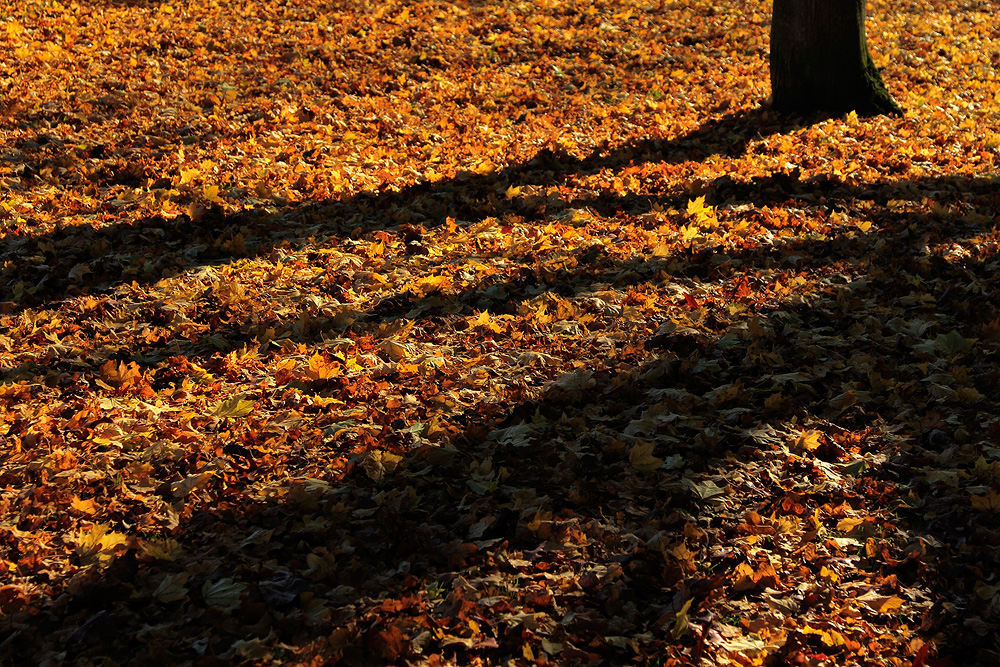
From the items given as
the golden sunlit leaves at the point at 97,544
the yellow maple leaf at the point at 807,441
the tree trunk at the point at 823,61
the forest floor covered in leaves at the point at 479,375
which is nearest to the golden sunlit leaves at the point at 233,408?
the forest floor covered in leaves at the point at 479,375

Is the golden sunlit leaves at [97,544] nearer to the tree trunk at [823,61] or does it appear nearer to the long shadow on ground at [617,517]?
the long shadow on ground at [617,517]

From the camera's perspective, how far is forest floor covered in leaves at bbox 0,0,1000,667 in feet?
9.98

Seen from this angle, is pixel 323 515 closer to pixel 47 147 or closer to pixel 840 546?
pixel 840 546

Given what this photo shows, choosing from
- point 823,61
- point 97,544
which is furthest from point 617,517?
point 823,61

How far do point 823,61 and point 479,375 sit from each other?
657cm

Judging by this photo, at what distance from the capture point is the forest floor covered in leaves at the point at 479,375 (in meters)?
3.04

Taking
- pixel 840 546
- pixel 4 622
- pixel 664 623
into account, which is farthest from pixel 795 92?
pixel 4 622

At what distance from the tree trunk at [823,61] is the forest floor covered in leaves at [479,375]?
37cm

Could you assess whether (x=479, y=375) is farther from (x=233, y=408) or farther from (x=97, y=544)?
(x=97, y=544)

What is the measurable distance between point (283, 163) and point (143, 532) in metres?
4.61

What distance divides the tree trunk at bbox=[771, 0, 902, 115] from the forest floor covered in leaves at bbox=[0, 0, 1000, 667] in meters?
0.37

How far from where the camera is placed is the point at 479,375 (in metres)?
4.55

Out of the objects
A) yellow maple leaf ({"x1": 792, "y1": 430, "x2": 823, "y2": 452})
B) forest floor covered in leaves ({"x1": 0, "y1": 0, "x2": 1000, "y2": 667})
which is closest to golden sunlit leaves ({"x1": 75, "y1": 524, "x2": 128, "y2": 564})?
forest floor covered in leaves ({"x1": 0, "y1": 0, "x2": 1000, "y2": 667})

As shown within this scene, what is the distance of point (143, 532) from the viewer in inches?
133
